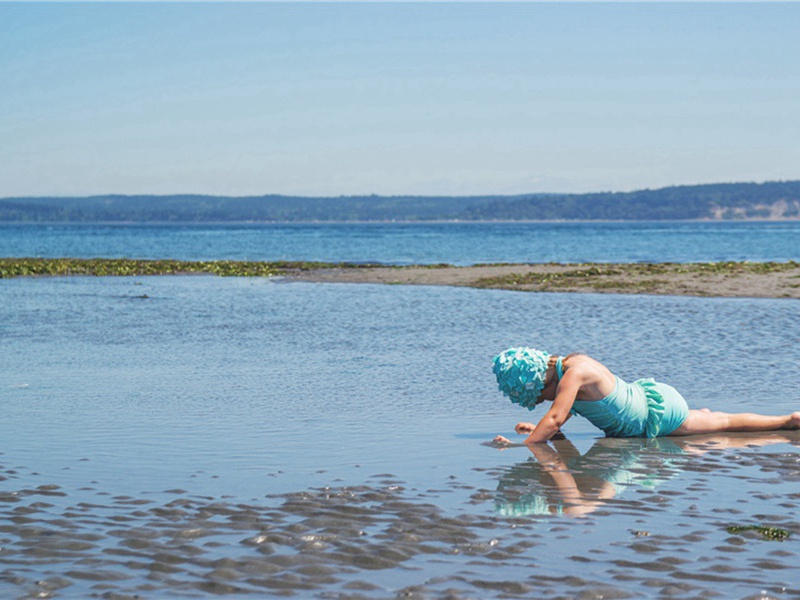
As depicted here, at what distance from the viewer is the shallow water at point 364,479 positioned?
570 cm

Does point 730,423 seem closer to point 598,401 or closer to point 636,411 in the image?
point 636,411

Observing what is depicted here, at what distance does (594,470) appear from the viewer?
27.7ft

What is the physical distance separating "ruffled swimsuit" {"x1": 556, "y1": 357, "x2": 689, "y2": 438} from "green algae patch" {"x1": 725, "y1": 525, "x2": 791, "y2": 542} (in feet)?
10.1

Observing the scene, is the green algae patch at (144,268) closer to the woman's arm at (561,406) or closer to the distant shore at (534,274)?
the distant shore at (534,274)

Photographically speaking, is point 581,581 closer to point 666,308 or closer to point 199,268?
point 666,308

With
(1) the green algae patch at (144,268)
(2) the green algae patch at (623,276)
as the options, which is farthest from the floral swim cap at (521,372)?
(1) the green algae patch at (144,268)

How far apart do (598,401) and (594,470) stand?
1191mm

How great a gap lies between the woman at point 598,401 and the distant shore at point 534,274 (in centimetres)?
1893

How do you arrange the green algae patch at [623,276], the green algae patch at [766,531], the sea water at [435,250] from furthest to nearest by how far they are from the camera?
the sea water at [435,250]
the green algae patch at [623,276]
the green algae patch at [766,531]

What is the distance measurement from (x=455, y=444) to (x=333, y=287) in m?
26.1

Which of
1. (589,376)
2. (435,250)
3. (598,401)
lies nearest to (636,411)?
(598,401)

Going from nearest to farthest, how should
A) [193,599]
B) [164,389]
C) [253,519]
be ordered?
[193,599] < [253,519] < [164,389]

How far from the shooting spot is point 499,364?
30.5 ft

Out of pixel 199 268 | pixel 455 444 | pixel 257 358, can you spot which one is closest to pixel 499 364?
pixel 455 444
